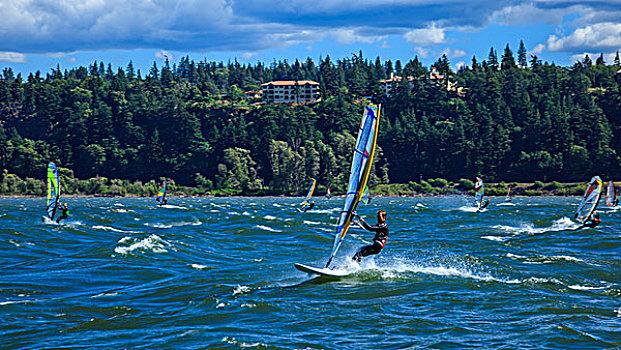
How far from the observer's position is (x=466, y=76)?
177m

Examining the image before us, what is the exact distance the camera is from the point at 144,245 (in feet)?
86.7

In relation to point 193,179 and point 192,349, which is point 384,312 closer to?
point 192,349

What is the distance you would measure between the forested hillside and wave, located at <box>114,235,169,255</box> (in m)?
104

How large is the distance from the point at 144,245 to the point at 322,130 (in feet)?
436

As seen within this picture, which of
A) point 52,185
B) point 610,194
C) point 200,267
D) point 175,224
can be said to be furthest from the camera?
point 610,194

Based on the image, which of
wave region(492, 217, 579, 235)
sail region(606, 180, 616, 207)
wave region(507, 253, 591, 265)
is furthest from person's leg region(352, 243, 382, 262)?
sail region(606, 180, 616, 207)

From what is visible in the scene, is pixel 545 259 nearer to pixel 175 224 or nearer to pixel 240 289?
pixel 240 289

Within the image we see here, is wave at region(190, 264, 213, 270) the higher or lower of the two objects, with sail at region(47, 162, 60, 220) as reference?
lower

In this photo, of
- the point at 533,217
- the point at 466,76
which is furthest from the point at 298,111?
the point at 533,217

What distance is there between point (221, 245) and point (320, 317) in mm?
15452

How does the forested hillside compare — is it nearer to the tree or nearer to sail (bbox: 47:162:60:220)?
the tree

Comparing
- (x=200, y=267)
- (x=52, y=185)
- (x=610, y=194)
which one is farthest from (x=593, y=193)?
(x=610, y=194)

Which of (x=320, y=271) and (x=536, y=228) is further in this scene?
(x=536, y=228)

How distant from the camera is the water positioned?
12805mm
